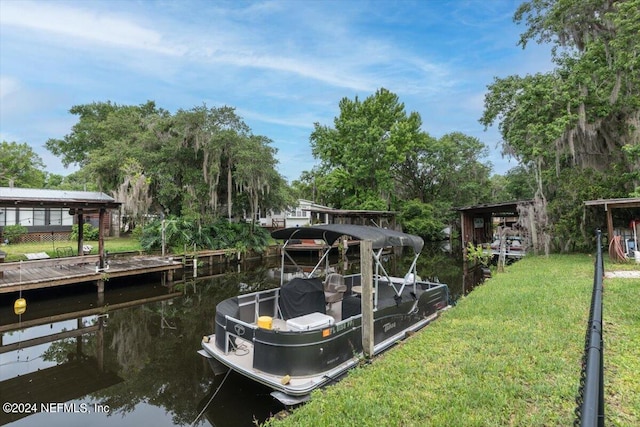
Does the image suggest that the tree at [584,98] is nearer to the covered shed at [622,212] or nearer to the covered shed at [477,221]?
the covered shed at [622,212]

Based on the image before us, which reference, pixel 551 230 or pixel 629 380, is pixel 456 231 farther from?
pixel 629 380

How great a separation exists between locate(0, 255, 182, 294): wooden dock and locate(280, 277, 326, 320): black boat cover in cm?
861

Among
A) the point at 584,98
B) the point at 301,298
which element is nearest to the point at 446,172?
the point at 584,98

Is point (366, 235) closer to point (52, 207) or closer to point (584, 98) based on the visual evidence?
point (52, 207)

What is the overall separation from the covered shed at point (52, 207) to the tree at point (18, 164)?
21.0 ft

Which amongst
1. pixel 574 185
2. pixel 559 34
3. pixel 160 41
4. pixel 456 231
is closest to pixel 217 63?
pixel 160 41

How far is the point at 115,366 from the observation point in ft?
21.1

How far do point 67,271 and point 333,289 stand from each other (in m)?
10.2

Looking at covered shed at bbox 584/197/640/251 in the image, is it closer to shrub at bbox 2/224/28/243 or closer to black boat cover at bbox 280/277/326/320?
black boat cover at bbox 280/277/326/320

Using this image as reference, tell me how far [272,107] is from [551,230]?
59.5 feet

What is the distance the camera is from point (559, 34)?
1419 cm

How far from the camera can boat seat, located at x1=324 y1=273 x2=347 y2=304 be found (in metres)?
7.03

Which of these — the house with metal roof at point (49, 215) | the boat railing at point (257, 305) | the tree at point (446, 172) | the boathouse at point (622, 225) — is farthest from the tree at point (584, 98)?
the house with metal roof at point (49, 215)

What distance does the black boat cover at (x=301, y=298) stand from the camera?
→ 6.30 meters
